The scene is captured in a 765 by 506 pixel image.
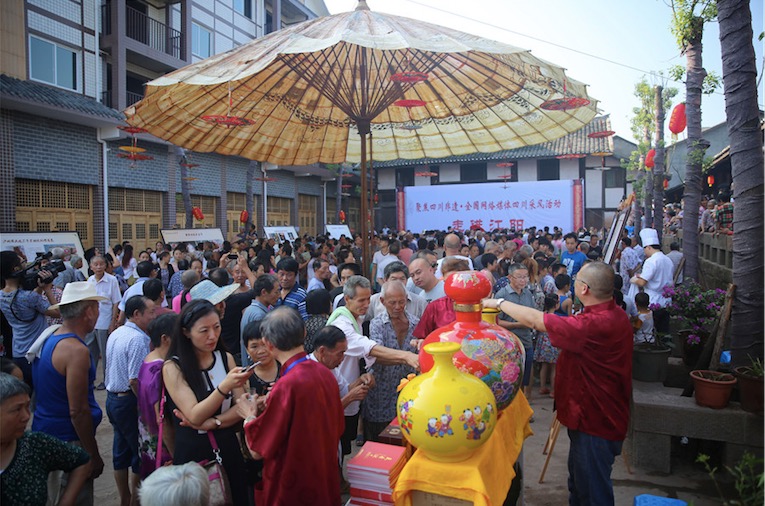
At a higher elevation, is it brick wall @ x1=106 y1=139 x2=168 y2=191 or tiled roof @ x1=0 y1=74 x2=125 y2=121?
tiled roof @ x1=0 y1=74 x2=125 y2=121

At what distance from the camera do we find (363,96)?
4.91 meters

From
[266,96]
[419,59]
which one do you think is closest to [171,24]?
[266,96]

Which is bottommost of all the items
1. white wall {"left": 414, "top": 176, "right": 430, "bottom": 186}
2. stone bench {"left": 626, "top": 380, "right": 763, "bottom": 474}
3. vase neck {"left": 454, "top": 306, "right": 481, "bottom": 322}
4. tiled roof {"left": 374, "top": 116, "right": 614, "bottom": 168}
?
stone bench {"left": 626, "top": 380, "right": 763, "bottom": 474}

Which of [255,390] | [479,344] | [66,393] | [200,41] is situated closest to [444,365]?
[479,344]

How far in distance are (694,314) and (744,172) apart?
1.40m

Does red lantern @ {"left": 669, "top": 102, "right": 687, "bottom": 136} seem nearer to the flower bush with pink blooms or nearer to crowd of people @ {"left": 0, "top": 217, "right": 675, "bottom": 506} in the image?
the flower bush with pink blooms

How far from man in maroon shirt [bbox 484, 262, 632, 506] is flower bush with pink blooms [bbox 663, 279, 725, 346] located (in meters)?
2.20

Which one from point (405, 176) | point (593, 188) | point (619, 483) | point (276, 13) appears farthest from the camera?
point (405, 176)

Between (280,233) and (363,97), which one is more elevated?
(363,97)

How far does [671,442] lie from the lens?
13.5ft

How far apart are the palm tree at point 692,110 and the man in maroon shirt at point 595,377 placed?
492 cm

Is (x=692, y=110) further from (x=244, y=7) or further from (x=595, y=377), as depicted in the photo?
(x=244, y=7)

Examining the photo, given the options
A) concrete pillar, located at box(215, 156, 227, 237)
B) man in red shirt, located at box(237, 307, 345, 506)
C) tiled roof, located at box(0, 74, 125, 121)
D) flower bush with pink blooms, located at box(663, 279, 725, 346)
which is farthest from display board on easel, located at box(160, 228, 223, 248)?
man in red shirt, located at box(237, 307, 345, 506)

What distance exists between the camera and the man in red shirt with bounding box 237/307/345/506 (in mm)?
2215
